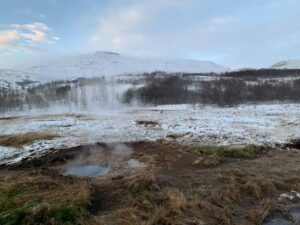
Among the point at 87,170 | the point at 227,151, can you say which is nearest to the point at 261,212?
the point at 227,151

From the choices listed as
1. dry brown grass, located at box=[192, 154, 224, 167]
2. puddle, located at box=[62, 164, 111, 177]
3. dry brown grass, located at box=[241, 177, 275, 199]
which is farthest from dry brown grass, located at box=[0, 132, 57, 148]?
dry brown grass, located at box=[241, 177, 275, 199]

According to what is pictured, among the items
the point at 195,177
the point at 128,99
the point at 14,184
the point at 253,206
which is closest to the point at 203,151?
the point at 195,177

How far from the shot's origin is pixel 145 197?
709 centimetres

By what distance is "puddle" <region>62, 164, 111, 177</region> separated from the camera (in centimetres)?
1033

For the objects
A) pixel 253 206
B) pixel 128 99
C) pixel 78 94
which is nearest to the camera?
pixel 253 206

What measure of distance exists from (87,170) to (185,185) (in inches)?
169

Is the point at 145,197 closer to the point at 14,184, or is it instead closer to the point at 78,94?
the point at 14,184

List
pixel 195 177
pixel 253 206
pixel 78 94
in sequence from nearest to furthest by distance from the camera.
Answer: pixel 253 206
pixel 195 177
pixel 78 94

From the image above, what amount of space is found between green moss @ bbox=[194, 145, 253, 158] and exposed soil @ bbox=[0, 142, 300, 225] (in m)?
0.35

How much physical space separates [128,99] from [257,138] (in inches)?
2614

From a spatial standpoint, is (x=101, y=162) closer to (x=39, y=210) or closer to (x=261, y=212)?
(x=39, y=210)

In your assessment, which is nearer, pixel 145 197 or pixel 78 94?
pixel 145 197

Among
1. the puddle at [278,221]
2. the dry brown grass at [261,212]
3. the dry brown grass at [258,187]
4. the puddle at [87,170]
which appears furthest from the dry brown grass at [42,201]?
the dry brown grass at [258,187]

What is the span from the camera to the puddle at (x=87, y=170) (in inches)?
407
